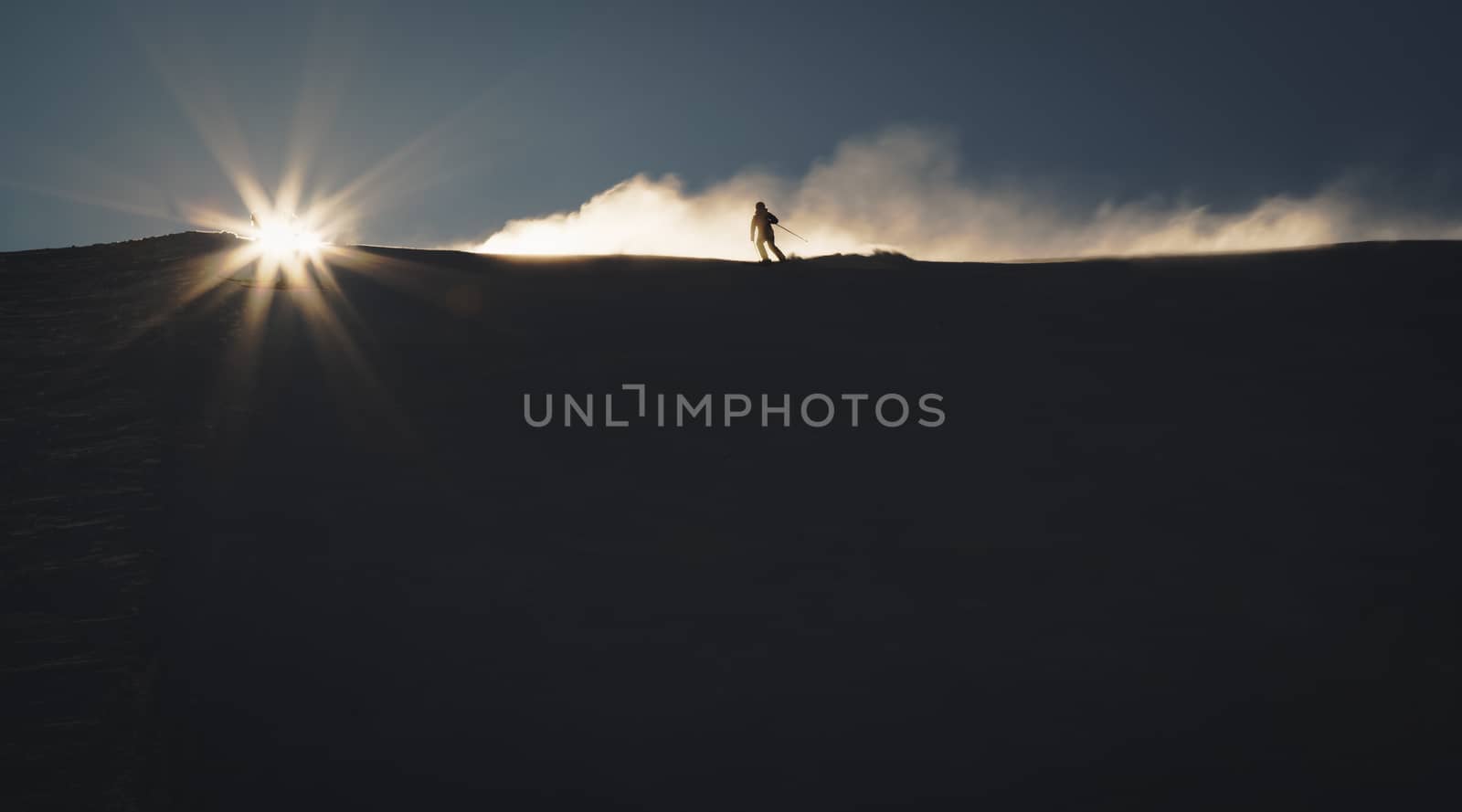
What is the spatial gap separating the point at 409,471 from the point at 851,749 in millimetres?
4249

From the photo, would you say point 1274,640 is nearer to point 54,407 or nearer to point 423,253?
point 54,407

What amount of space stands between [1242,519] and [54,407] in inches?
392

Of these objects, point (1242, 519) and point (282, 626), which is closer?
point (282, 626)

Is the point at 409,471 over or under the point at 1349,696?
over

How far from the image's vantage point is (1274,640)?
19.7 feet

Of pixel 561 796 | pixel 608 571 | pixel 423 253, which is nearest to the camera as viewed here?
pixel 561 796

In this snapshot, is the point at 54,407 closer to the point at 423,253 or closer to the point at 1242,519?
the point at 423,253

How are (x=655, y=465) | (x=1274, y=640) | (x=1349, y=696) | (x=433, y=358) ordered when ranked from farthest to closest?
(x=433, y=358)
(x=655, y=465)
(x=1274, y=640)
(x=1349, y=696)

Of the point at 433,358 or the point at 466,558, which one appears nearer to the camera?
the point at 466,558

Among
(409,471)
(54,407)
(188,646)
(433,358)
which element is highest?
(433,358)

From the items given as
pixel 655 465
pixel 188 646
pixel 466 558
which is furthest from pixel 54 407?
pixel 655 465

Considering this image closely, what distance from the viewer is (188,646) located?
5691mm

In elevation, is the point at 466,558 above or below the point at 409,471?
below

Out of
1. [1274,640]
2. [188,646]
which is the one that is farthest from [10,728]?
[1274,640]
